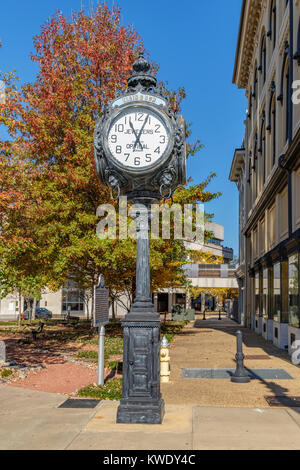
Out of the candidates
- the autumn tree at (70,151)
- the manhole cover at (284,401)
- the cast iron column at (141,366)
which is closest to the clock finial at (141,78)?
the cast iron column at (141,366)

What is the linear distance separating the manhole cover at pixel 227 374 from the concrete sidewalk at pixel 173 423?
1210mm

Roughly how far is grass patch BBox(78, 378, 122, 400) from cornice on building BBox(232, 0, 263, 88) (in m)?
24.6

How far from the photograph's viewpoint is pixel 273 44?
76.7 feet

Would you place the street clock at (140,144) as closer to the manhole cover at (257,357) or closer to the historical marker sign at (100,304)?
the historical marker sign at (100,304)

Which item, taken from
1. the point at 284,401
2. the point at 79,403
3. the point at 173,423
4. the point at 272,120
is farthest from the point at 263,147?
the point at 173,423

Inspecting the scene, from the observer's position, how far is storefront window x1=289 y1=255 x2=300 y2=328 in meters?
16.5

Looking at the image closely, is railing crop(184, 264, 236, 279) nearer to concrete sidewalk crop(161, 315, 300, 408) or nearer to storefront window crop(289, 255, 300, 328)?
concrete sidewalk crop(161, 315, 300, 408)

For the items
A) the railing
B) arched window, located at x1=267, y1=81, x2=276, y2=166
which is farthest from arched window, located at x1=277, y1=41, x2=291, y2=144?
the railing

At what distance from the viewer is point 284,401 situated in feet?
30.1

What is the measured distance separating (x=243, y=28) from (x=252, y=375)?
87.0ft

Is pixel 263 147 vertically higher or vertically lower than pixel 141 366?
higher

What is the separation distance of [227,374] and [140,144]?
7.57 m

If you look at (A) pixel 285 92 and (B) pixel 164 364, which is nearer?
(B) pixel 164 364

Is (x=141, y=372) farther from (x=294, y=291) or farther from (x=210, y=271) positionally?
(x=210, y=271)
